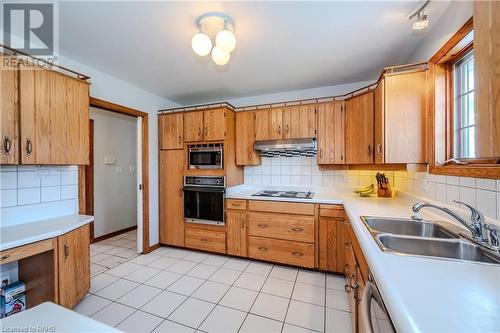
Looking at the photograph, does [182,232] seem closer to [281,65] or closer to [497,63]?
[281,65]

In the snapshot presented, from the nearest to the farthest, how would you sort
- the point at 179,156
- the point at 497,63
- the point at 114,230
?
the point at 497,63, the point at 179,156, the point at 114,230

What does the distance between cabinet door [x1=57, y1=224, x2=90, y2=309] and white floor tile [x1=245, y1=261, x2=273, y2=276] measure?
5.17 ft

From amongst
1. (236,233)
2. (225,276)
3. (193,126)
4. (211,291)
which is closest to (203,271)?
(225,276)

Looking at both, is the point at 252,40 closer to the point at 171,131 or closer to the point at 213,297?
the point at 171,131

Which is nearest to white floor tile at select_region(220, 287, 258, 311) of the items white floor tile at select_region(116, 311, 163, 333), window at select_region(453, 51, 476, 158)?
white floor tile at select_region(116, 311, 163, 333)

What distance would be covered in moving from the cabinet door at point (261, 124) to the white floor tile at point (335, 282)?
5.97 ft

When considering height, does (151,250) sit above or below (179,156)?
below

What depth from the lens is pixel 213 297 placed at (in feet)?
6.32

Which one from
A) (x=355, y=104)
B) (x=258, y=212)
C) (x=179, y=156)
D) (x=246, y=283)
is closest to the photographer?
(x=246, y=283)

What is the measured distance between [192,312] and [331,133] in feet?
7.73

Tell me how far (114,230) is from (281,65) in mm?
3857

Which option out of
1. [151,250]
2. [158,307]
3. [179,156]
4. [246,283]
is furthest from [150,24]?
[151,250]

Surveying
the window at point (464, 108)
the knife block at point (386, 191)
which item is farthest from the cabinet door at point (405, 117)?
the knife block at point (386, 191)

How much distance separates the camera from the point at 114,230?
3695mm
